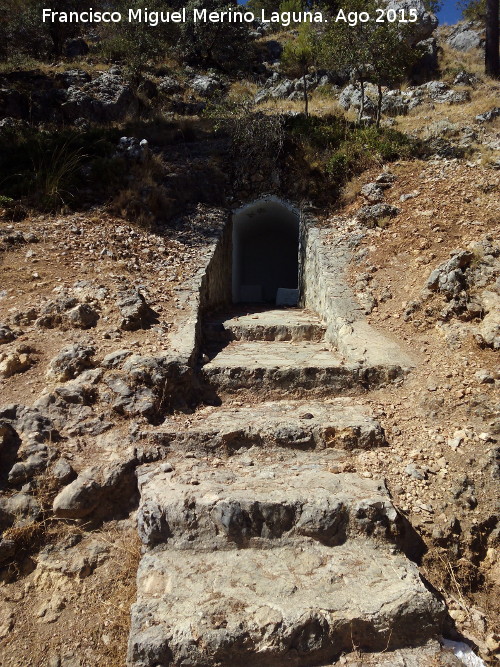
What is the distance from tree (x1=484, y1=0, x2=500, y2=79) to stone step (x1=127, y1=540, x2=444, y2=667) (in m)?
17.1

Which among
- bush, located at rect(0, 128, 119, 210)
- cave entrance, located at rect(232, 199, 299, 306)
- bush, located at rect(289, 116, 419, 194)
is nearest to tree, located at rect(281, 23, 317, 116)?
bush, located at rect(289, 116, 419, 194)

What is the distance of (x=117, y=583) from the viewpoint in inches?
128

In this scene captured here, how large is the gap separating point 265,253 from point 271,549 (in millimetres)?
10532

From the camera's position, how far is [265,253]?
42.9 ft

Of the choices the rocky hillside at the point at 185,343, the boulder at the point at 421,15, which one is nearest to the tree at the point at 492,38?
the boulder at the point at 421,15

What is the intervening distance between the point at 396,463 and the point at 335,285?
11.5 feet

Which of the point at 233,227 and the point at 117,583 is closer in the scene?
the point at 117,583

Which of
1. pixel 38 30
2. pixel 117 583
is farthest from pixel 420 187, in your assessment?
pixel 38 30

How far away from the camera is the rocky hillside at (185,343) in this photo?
324cm

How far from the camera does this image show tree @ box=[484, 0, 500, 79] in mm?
14523

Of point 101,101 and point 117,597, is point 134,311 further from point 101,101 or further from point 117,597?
point 101,101

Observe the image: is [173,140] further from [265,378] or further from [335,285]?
[265,378]

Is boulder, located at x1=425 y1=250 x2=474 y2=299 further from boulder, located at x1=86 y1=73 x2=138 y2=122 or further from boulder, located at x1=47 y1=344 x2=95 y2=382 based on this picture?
boulder, located at x1=86 y1=73 x2=138 y2=122

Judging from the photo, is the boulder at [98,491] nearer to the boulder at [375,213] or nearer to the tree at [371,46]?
the boulder at [375,213]
